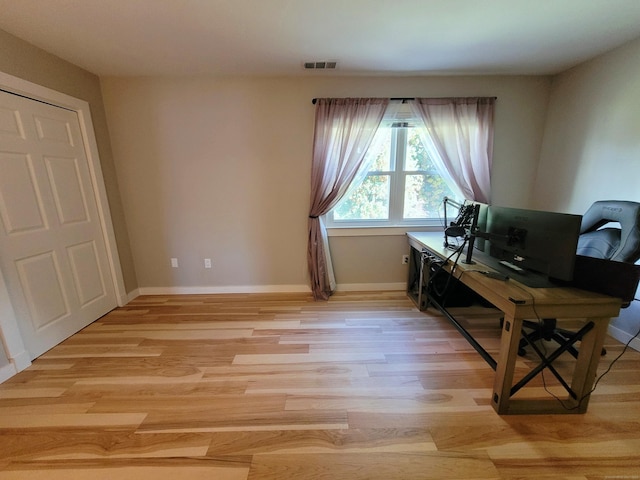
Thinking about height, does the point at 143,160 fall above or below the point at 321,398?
above

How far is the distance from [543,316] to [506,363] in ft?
1.11

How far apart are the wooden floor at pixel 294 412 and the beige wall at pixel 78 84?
1065 mm

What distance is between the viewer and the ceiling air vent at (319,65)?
2369mm

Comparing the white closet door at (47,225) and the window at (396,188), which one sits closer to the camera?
the white closet door at (47,225)

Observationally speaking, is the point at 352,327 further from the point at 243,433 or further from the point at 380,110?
the point at 380,110

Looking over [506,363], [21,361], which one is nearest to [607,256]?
[506,363]

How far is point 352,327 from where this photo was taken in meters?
2.40

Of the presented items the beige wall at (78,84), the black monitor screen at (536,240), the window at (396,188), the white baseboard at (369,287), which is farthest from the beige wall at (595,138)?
the beige wall at (78,84)

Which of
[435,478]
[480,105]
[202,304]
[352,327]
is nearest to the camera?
[435,478]

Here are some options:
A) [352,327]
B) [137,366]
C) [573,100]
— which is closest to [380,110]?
[573,100]

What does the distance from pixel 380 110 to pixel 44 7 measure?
2640mm

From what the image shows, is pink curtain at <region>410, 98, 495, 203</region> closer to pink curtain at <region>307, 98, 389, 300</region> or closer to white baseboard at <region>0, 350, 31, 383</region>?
pink curtain at <region>307, 98, 389, 300</region>

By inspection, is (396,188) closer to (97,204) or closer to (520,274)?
(520,274)

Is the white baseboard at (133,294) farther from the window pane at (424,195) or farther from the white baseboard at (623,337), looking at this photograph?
the white baseboard at (623,337)
